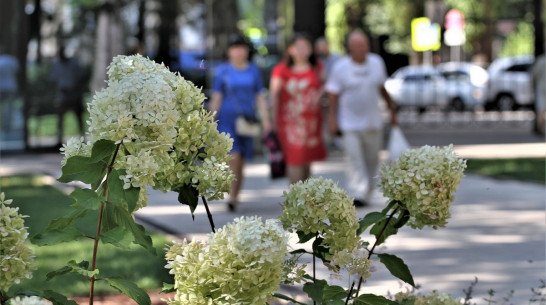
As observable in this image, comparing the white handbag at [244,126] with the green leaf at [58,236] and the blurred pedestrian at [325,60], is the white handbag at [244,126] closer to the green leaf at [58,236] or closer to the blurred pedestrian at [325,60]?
the blurred pedestrian at [325,60]

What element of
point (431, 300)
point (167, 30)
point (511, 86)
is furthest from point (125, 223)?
point (511, 86)

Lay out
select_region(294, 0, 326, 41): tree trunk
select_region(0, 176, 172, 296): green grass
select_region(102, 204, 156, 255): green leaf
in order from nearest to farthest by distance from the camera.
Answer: select_region(102, 204, 156, 255): green leaf
select_region(0, 176, 172, 296): green grass
select_region(294, 0, 326, 41): tree trunk

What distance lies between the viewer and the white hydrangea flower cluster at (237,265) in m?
2.89

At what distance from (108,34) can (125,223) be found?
18137 mm

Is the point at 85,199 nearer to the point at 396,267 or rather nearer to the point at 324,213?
the point at 324,213

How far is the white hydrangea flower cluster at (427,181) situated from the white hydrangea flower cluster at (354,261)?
19cm

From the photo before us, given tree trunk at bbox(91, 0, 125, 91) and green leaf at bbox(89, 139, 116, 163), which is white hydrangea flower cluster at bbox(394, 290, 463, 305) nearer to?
green leaf at bbox(89, 139, 116, 163)

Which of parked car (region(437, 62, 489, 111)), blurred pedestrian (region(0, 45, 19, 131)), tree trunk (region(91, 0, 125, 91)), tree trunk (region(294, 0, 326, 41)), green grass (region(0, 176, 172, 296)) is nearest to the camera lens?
green grass (region(0, 176, 172, 296))

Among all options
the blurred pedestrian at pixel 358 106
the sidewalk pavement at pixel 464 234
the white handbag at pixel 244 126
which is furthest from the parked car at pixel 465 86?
the white handbag at pixel 244 126

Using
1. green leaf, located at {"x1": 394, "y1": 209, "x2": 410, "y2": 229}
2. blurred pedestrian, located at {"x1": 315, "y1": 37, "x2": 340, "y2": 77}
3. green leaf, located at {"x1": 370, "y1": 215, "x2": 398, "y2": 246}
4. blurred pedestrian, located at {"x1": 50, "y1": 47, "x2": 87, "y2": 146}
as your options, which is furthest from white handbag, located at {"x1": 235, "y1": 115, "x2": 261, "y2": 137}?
blurred pedestrian, located at {"x1": 50, "y1": 47, "x2": 87, "y2": 146}

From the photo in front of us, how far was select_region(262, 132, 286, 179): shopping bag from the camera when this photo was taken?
39.0ft

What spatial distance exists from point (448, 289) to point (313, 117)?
4899mm

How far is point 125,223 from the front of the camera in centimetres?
314

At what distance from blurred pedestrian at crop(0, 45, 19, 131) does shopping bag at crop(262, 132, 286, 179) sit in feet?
33.0
